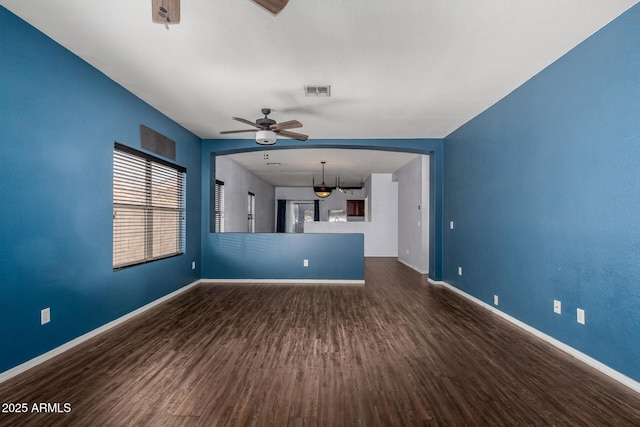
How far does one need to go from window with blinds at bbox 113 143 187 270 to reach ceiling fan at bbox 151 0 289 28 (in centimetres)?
242

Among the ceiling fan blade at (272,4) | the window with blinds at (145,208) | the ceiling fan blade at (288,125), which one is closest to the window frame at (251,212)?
the window with blinds at (145,208)

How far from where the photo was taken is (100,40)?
2582 mm

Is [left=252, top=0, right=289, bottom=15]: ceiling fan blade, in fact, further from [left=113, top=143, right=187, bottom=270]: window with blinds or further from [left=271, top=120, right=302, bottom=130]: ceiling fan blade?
[left=113, top=143, right=187, bottom=270]: window with blinds

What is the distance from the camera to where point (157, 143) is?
418 cm

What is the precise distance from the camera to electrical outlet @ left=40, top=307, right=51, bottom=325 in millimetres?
2509

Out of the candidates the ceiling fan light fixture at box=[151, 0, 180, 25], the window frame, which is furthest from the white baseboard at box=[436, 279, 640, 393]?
the window frame

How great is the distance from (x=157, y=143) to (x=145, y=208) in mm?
945

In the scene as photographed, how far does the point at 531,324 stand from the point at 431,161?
10.9 feet

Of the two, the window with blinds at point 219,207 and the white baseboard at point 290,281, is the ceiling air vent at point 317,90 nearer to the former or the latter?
the white baseboard at point 290,281

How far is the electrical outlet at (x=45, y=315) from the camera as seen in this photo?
251cm

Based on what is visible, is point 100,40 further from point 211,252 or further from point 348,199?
point 348,199

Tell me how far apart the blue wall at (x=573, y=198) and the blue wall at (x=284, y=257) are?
230 centimetres

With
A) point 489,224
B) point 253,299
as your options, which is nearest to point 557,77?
point 489,224

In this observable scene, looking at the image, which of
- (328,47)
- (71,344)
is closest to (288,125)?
(328,47)
